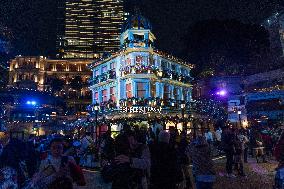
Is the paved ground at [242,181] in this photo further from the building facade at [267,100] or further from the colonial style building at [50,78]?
the colonial style building at [50,78]

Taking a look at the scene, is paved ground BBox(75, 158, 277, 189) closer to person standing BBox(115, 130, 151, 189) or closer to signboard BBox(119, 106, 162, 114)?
person standing BBox(115, 130, 151, 189)

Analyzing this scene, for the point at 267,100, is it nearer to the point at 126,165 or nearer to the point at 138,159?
the point at 138,159

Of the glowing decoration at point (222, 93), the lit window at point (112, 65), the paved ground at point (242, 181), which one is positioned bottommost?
the paved ground at point (242, 181)

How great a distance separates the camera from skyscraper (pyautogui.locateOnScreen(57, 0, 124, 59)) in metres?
136

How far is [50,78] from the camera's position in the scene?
80.4 m

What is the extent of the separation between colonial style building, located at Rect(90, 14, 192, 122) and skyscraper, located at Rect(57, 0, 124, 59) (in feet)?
317

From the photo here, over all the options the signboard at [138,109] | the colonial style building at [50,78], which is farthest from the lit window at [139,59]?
the colonial style building at [50,78]

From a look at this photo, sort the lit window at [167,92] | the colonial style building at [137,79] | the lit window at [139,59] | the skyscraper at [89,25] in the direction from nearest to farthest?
the colonial style building at [137,79] → the lit window at [139,59] → the lit window at [167,92] → the skyscraper at [89,25]

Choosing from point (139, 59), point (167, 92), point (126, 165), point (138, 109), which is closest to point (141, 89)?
point (138, 109)

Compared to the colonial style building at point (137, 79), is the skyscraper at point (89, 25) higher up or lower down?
higher up

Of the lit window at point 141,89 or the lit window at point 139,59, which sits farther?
the lit window at point 139,59

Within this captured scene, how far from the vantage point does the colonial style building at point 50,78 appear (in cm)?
7594

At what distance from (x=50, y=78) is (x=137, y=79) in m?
52.0

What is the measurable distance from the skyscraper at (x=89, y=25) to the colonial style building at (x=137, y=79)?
96566 millimetres
